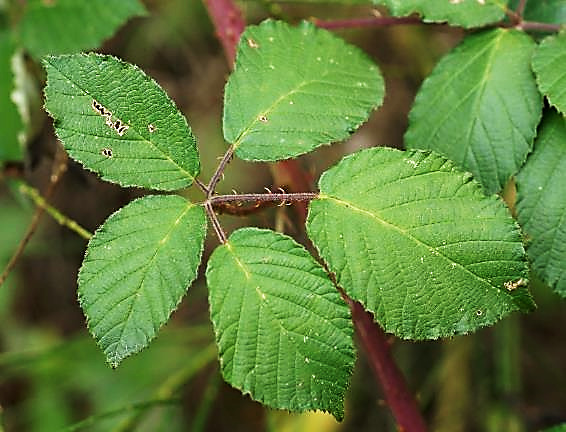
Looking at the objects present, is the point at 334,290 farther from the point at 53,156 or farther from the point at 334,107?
the point at 53,156

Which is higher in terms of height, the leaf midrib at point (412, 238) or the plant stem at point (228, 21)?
the plant stem at point (228, 21)

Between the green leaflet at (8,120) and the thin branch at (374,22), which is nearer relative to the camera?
the thin branch at (374,22)

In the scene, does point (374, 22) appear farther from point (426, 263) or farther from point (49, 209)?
point (49, 209)

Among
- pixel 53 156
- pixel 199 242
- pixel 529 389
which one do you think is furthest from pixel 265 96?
pixel 529 389

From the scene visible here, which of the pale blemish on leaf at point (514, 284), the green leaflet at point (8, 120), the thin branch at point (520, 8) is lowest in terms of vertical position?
the green leaflet at point (8, 120)

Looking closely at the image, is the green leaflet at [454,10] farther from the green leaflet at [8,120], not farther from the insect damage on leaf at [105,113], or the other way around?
the green leaflet at [8,120]

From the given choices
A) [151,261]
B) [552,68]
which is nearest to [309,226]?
[151,261]

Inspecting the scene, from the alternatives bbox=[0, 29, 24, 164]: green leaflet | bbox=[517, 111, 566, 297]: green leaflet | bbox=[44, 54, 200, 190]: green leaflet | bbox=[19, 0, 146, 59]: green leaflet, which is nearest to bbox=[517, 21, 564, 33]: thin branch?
bbox=[517, 111, 566, 297]: green leaflet

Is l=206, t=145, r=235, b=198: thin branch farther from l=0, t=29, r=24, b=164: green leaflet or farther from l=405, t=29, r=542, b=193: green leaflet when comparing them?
l=0, t=29, r=24, b=164: green leaflet

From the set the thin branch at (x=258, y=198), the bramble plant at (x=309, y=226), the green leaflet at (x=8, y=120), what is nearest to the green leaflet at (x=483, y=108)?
the bramble plant at (x=309, y=226)
